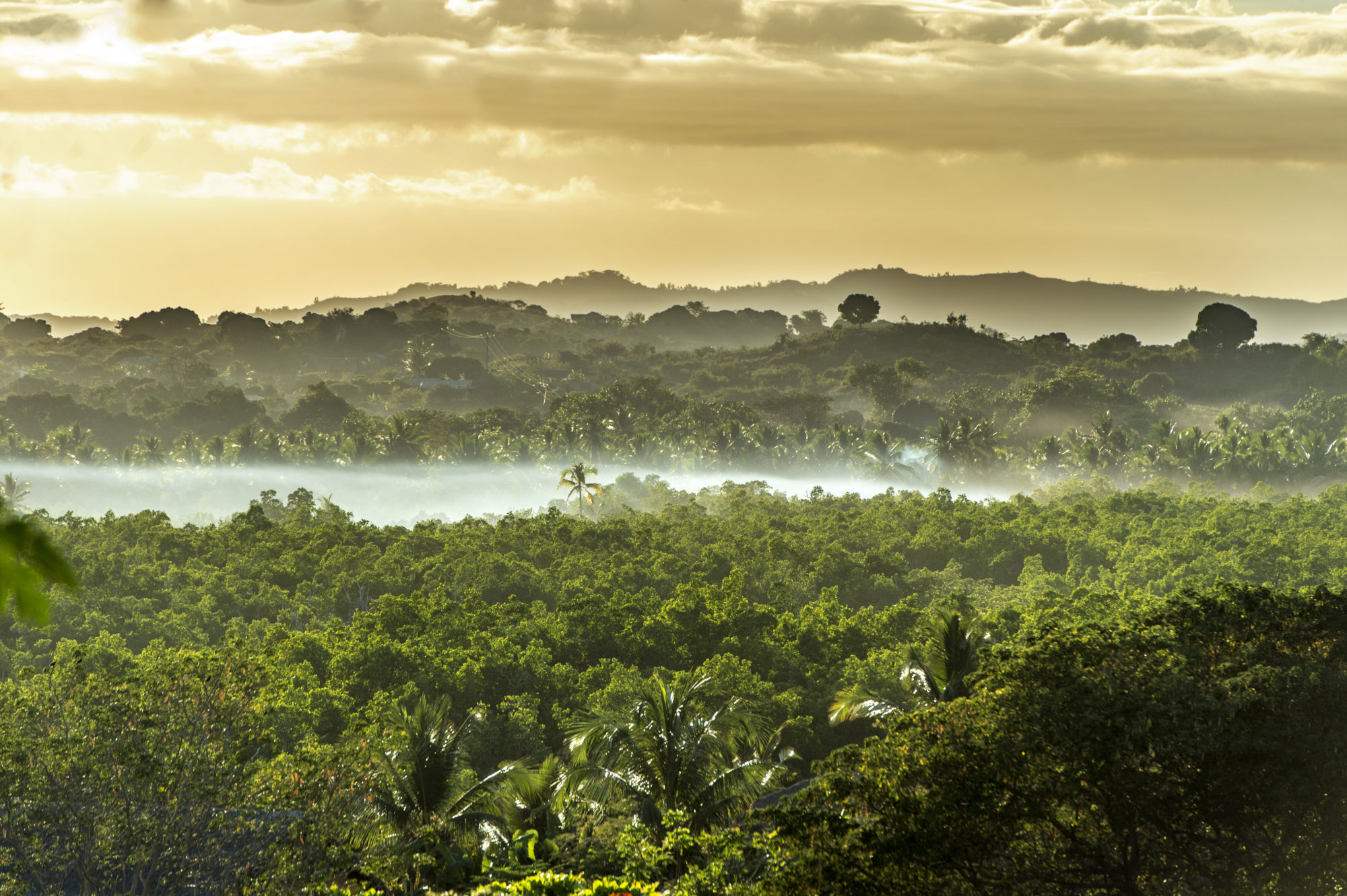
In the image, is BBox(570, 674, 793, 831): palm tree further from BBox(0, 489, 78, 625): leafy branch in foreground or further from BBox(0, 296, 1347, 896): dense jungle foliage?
BBox(0, 489, 78, 625): leafy branch in foreground

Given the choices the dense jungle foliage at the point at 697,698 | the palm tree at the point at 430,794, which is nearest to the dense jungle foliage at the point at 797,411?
the dense jungle foliage at the point at 697,698

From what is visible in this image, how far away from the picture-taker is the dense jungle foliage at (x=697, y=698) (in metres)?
14.6

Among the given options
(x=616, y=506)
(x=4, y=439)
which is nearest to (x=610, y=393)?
(x=616, y=506)

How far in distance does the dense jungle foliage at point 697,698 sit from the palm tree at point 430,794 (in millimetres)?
85

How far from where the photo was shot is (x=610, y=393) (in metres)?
134

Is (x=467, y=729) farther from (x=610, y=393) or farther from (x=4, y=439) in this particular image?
(x=610, y=393)

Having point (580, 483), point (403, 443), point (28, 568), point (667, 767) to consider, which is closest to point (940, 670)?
point (667, 767)

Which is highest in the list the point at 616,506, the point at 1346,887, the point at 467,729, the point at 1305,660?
the point at 1305,660

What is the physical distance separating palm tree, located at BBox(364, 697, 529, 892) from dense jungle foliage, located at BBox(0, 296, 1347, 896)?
3.3 inches

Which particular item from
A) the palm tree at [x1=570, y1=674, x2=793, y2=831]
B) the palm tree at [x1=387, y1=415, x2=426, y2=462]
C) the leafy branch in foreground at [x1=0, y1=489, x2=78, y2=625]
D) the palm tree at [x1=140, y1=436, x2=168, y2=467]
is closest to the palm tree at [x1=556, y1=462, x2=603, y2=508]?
the palm tree at [x1=387, y1=415, x2=426, y2=462]

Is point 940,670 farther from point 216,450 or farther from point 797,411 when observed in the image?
point 797,411

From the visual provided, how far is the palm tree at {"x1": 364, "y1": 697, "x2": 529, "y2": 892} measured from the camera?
21.1 meters

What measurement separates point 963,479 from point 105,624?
75.1 meters

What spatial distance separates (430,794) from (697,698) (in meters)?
8.52
